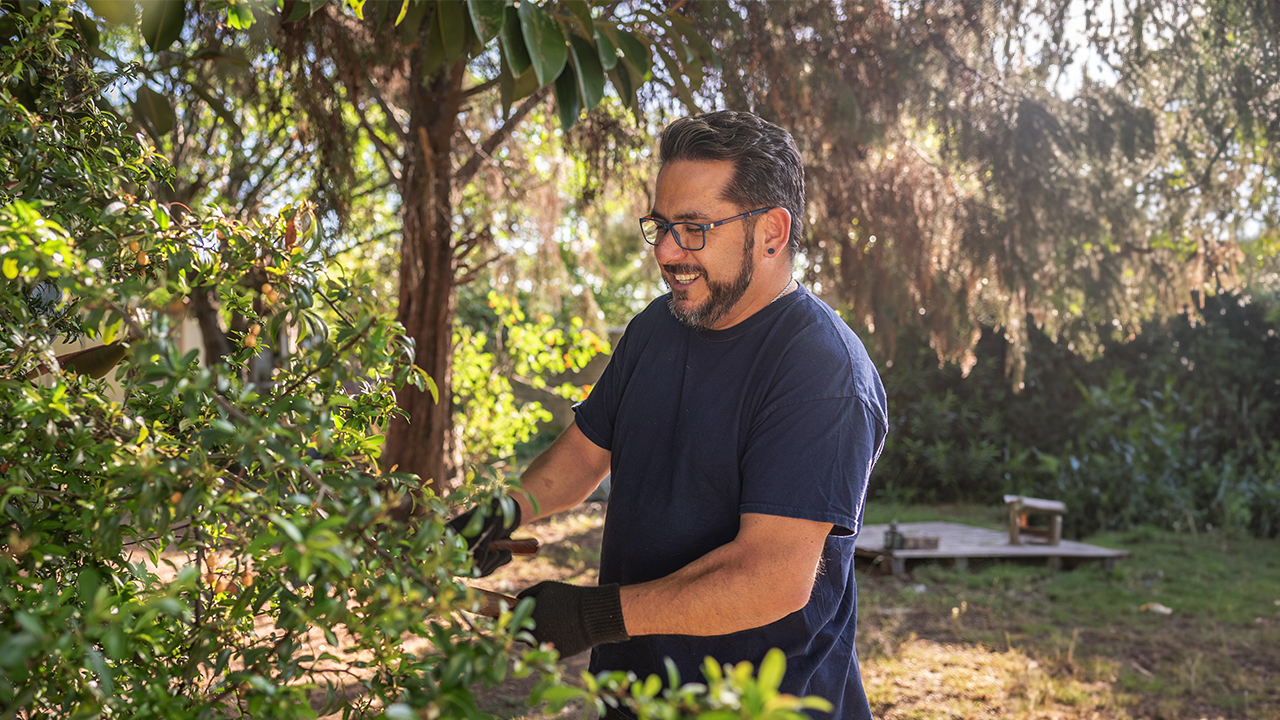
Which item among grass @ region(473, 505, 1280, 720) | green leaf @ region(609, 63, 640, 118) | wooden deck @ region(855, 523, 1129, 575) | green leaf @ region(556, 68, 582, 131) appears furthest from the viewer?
wooden deck @ region(855, 523, 1129, 575)

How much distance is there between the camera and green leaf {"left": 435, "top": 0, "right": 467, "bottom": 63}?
1.85 meters

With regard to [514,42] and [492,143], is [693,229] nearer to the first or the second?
[514,42]

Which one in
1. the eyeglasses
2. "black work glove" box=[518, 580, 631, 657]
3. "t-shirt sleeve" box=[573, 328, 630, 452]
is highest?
the eyeglasses

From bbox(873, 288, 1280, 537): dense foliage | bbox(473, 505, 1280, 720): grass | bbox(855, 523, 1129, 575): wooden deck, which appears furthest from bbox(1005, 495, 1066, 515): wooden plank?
bbox(873, 288, 1280, 537): dense foliage

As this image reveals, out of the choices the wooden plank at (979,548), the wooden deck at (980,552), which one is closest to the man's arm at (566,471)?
the wooden plank at (979,548)

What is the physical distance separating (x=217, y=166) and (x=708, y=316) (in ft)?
19.0

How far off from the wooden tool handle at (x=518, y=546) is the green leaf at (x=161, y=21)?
4.35 ft

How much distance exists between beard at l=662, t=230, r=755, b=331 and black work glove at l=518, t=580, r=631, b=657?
1.82 feet

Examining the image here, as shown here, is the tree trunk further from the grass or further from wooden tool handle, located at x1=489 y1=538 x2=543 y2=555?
wooden tool handle, located at x1=489 y1=538 x2=543 y2=555

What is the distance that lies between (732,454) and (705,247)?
39 cm

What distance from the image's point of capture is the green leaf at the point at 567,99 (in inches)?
77.2

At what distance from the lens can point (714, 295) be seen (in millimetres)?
1688

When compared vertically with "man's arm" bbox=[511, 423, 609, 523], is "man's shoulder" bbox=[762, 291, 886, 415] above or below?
above

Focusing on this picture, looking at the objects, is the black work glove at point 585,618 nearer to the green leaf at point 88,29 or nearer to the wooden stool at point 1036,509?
the green leaf at point 88,29
